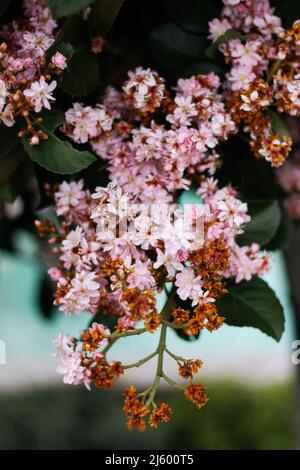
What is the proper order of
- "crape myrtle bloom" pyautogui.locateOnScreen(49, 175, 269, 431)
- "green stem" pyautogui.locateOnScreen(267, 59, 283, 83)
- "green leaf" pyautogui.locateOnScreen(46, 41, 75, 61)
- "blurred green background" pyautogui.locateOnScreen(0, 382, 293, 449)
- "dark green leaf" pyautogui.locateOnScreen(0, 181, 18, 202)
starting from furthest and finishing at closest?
"blurred green background" pyautogui.locateOnScreen(0, 382, 293, 449) → "dark green leaf" pyautogui.locateOnScreen(0, 181, 18, 202) → "green stem" pyautogui.locateOnScreen(267, 59, 283, 83) → "green leaf" pyautogui.locateOnScreen(46, 41, 75, 61) → "crape myrtle bloom" pyautogui.locateOnScreen(49, 175, 269, 431)

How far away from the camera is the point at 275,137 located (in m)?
1.26

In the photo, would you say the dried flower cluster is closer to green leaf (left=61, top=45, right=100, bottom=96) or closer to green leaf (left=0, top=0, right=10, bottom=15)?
green leaf (left=61, top=45, right=100, bottom=96)

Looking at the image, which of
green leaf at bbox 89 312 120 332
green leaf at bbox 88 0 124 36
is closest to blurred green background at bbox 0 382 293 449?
green leaf at bbox 89 312 120 332

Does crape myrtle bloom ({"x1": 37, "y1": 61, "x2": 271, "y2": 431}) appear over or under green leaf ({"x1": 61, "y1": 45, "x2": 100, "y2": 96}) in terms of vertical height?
under

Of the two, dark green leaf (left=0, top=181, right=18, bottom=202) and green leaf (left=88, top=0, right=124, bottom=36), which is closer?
green leaf (left=88, top=0, right=124, bottom=36)

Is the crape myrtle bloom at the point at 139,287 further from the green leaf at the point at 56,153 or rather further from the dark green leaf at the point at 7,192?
the dark green leaf at the point at 7,192

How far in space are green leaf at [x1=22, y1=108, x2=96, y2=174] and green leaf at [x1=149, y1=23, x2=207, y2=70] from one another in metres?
0.29

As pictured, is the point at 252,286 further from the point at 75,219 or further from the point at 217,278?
the point at 75,219

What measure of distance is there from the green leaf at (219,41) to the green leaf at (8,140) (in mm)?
382

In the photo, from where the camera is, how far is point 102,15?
1276 mm

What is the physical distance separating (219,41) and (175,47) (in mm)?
117

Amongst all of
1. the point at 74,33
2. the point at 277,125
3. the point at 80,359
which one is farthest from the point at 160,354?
the point at 74,33

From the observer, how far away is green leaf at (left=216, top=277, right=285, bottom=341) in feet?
4.07

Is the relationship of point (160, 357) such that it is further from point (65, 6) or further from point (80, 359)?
point (65, 6)
